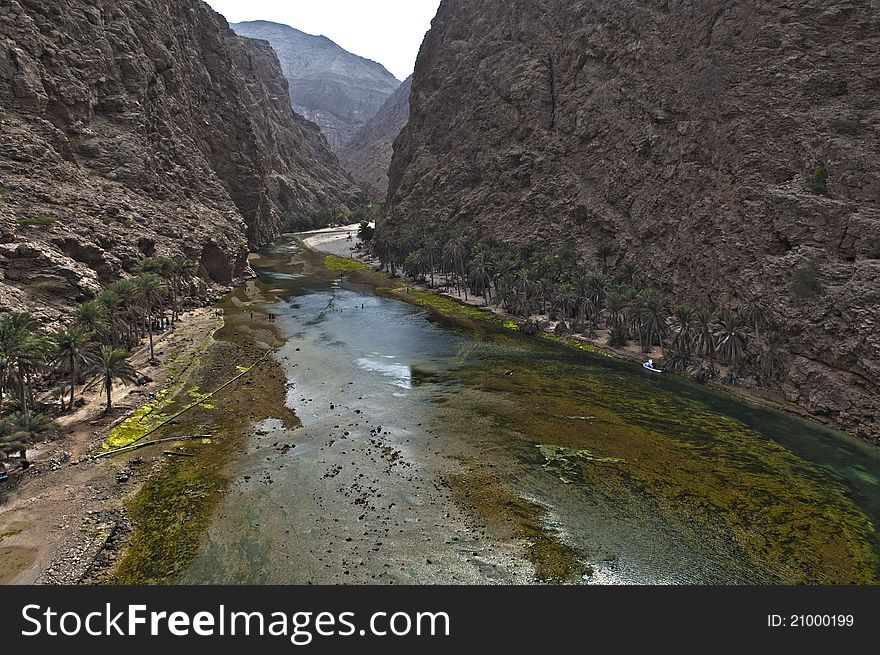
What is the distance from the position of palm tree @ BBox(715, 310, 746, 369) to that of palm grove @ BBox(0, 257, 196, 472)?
57668 millimetres

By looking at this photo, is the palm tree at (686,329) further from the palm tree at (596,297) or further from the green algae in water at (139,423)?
the green algae in water at (139,423)

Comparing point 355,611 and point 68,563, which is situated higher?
point 355,611

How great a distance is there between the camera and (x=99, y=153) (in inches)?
3184

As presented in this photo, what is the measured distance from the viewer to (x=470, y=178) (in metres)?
131

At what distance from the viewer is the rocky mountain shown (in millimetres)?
59031

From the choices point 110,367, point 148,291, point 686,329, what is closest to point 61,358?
point 110,367

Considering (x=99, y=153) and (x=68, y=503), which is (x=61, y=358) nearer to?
(x=68, y=503)

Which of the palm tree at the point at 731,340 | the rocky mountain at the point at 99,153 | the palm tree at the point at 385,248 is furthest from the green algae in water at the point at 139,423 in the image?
the palm tree at the point at 385,248

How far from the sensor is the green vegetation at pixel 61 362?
35.8m

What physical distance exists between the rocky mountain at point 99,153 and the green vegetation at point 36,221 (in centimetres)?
15

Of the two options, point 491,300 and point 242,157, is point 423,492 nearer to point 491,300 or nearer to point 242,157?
point 491,300

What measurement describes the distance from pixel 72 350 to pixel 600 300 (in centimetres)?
6196

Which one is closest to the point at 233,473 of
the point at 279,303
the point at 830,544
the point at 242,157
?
the point at 830,544

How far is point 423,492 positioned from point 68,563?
1906 centimetres
